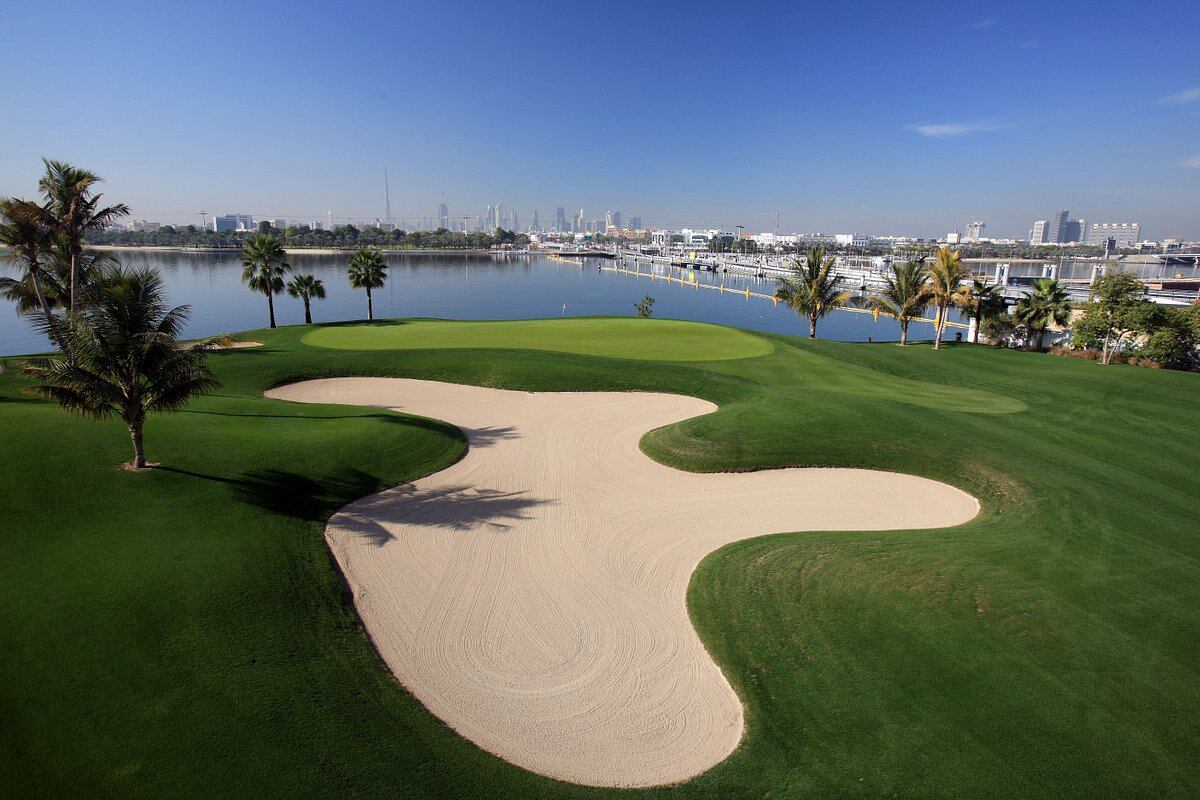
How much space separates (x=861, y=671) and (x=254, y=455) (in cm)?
1516

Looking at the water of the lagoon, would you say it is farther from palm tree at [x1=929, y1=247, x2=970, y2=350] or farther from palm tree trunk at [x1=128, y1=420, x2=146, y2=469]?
palm tree trunk at [x1=128, y1=420, x2=146, y2=469]

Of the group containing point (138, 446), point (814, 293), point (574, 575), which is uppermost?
point (814, 293)

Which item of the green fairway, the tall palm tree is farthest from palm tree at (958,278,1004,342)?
the tall palm tree

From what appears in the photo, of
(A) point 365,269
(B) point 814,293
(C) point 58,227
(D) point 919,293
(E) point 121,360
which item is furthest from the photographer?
(A) point 365,269

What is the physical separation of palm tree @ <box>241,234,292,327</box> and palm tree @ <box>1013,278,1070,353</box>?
52534 millimetres

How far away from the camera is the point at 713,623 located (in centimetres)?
1081

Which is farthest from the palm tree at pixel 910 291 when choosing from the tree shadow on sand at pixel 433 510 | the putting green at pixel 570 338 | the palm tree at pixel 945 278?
the tree shadow on sand at pixel 433 510

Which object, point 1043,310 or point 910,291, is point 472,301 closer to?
point 910,291

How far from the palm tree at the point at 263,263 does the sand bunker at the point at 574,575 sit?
3008 cm

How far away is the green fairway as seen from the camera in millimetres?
7203

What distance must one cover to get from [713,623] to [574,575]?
10.5ft

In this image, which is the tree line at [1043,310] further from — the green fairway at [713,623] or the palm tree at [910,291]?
the green fairway at [713,623]

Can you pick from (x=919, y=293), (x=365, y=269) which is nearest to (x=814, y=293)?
(x=919, y=293)

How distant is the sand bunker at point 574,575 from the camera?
333 inches
